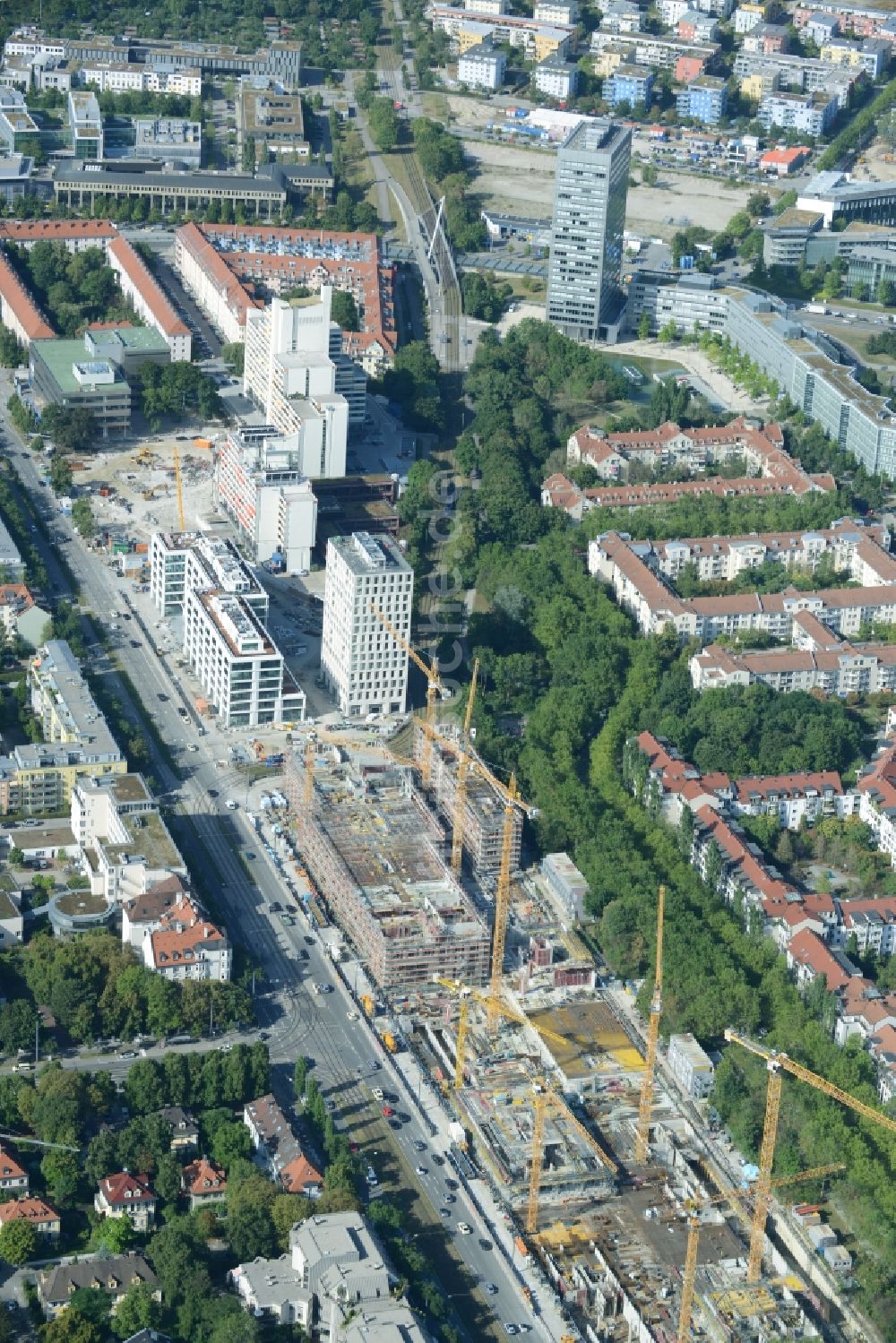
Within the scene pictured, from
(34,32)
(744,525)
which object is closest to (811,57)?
(34,32)

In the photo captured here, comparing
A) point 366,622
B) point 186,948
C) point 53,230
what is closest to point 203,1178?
point 186,948

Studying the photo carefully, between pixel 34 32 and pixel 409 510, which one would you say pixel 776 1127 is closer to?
pixel 409 510

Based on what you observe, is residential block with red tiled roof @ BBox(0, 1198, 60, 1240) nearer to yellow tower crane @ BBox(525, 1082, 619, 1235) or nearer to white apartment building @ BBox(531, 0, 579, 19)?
yellow tower crane @ BBox(525, 1082, 619, 1235)

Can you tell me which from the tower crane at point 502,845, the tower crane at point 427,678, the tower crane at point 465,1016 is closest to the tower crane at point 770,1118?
the tower crane at point 465,1016

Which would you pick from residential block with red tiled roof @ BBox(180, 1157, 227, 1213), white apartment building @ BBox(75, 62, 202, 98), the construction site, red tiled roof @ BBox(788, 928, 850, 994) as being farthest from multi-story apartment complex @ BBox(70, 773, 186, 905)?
white apartment building @ BBox(75, 62, 202, 98)

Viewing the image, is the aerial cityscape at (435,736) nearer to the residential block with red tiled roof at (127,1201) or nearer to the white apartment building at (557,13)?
the residential block with red tiled roof at (127,1201)
